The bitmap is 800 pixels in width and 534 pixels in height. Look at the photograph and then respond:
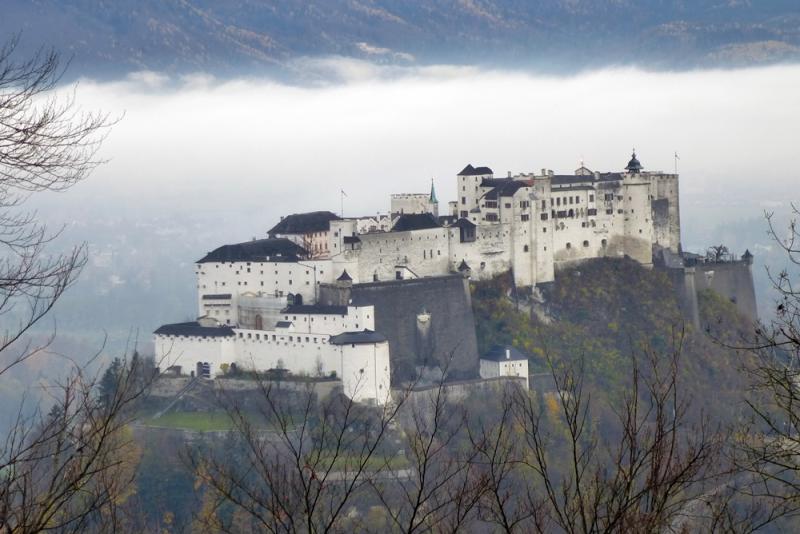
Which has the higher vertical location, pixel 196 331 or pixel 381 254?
pixel 381 254

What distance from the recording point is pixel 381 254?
38.7 metres

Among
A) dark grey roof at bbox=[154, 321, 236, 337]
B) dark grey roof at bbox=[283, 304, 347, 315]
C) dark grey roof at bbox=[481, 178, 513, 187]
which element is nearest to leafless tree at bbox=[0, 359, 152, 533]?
dark grey roof at bbox=[283, 304, 347, 315]

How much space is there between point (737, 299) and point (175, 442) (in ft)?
74.3

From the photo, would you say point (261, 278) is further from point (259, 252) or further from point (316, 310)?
point (316, 310)

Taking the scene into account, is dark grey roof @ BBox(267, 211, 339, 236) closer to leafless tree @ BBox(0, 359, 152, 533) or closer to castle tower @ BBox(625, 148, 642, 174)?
castle tower @ BBox(625, 148, 642, 174)

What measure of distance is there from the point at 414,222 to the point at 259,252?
4870mm

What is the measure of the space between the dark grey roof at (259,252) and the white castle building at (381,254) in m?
0.04

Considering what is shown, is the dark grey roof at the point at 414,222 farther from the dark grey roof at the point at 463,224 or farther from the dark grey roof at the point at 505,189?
the dark grey roof at the point at 505,189

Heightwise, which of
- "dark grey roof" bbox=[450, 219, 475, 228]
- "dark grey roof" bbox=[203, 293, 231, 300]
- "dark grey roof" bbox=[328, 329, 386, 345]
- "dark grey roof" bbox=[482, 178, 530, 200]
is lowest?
"dark grey roof" bbox=[328, 329, 386, 345]

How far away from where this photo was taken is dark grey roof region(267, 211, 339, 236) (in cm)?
3956

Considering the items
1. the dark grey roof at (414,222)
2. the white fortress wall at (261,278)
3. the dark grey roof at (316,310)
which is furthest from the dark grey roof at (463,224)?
the dark grey roof at (316,310)

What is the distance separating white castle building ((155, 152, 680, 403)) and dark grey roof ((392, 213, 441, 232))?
0.04 meters

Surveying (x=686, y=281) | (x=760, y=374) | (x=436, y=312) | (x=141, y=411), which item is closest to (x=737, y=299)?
(x=686, y=281)

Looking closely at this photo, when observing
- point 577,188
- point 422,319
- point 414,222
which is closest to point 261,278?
point 422,319
